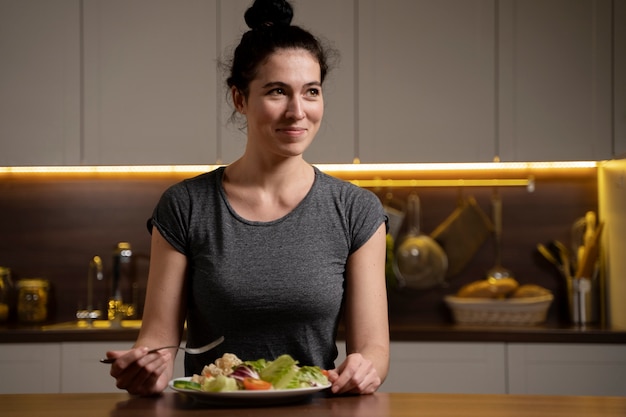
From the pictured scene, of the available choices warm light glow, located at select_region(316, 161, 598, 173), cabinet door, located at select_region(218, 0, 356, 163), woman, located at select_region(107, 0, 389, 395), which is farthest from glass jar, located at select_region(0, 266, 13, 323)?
woman, located at select_region(107, 0, 389, 395)

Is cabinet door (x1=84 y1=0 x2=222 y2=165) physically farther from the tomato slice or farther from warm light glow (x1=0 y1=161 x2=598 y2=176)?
the tomato slice

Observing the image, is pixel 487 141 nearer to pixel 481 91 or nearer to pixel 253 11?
pixel 481 91

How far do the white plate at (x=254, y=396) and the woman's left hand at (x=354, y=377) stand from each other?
54mm

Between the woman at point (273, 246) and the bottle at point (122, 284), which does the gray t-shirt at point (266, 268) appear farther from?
the bottle at point (122, 284)

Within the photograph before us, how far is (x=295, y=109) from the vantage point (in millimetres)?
1560

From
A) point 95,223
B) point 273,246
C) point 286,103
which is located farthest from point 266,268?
point 95,223

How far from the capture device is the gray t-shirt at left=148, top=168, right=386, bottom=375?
160 centimetres

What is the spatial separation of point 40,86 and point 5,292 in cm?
81

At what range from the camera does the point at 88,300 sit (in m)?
3.48

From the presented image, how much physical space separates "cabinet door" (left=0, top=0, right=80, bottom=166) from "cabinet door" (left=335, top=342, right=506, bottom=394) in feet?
4.23

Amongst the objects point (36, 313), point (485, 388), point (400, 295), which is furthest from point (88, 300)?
point (485, 388)

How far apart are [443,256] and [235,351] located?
187 centimetres

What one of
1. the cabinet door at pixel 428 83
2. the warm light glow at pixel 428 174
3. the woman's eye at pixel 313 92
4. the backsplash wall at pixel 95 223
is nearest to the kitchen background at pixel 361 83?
the cabinet door at pixel 428 83

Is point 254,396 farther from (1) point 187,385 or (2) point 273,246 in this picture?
(2) point 273,246
